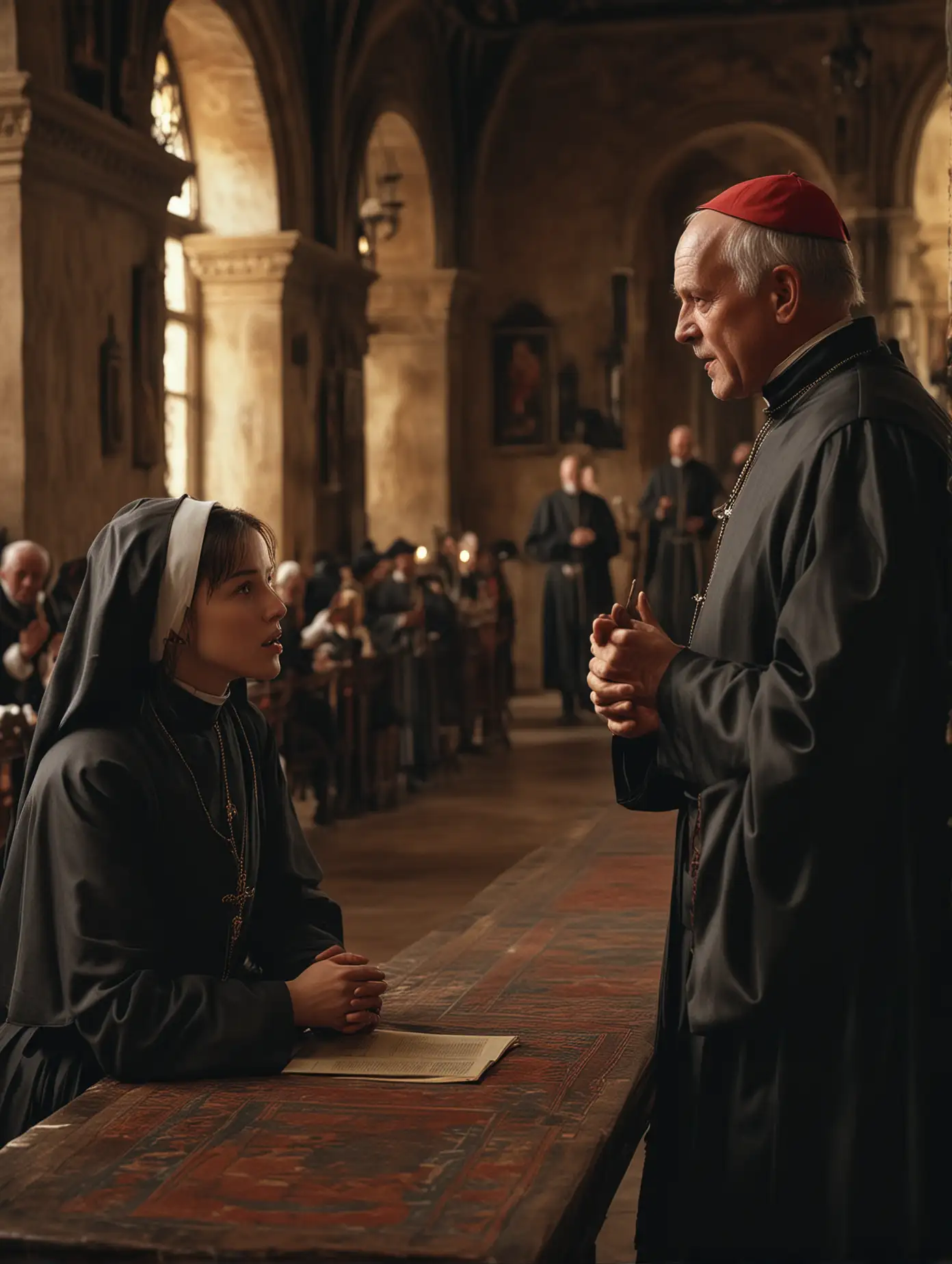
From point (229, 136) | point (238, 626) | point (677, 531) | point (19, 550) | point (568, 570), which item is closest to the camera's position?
point (238, 626)

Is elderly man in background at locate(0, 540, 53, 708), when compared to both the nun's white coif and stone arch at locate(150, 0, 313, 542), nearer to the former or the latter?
stone arch at locate(150, 0, 313, 542)

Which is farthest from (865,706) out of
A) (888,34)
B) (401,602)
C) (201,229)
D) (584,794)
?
(888,34)

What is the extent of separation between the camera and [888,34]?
16453 millimetres

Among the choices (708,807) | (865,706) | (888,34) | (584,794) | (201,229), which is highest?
(888,34)

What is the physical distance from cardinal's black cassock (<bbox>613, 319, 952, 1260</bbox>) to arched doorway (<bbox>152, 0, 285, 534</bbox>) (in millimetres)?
10441

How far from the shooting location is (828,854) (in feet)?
7.11

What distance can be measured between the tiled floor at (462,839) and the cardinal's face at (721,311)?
219cm

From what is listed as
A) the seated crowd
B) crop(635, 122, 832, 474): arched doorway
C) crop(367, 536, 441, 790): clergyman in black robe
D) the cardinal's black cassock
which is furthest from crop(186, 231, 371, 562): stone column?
the cardinal's black cassock

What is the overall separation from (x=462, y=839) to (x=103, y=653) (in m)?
6.61

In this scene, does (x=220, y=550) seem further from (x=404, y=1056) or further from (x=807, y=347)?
(x=807, y=347)

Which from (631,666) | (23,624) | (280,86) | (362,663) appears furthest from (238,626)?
(280,86)

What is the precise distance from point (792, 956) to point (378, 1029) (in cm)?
73

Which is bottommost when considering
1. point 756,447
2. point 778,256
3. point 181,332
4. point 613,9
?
point 756,447

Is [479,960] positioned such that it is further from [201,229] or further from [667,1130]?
[201,229]
